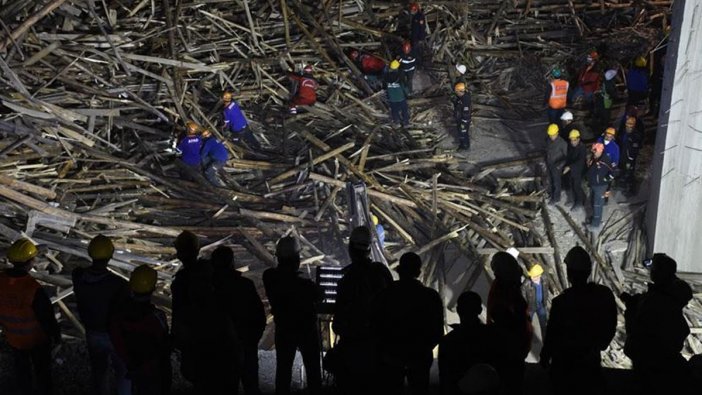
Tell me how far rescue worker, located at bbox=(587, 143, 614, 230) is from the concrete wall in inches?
29.5

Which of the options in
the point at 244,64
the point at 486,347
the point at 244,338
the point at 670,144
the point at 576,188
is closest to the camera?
the point at 486,347

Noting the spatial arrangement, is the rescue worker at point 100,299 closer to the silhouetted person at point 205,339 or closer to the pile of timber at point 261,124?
the silhouetted person at point 205,339

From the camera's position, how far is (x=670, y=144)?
12.8 m

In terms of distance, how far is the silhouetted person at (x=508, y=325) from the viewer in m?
5.96

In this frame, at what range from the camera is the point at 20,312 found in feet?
23.0

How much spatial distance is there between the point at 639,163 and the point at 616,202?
1396 millimetres

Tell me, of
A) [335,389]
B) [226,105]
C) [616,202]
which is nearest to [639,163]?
[616,202]

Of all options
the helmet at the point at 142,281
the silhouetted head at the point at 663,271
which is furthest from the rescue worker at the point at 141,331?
the silhouetted head at the point at 663,271

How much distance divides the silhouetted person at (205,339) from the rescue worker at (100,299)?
24.8 inches

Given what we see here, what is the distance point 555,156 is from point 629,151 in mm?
1225

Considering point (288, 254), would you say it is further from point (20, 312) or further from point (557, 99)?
point (557, 99)

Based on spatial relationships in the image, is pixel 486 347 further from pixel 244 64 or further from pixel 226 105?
pixel 244 64

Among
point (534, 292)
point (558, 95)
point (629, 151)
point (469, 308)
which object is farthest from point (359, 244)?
point (558, 95)

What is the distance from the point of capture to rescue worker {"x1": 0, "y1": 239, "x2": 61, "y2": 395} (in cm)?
699
